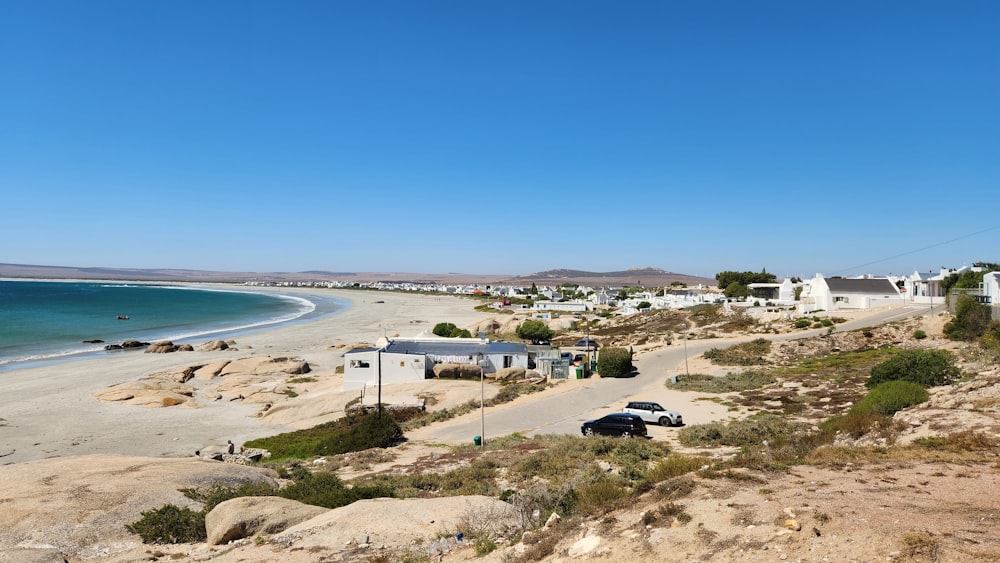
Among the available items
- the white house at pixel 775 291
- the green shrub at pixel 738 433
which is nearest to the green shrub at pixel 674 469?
the green shrub at pixel 738 433

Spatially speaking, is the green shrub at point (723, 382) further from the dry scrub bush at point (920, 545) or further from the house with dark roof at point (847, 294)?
the house with dark roof at point (847, 294)

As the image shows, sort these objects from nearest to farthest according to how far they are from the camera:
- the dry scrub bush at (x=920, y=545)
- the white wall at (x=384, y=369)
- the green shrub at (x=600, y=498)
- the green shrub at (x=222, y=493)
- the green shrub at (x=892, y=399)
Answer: the dry scrub bush at (x=920, y=545)
the green shrub at (x=600, y=498)
the green shrub at (x=222, y=493)
the green shrub at (x=892, y=399)
the white wall at (x=384, y=369)

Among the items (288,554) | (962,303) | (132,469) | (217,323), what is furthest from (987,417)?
(217,323)

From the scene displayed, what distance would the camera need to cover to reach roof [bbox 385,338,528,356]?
140ft

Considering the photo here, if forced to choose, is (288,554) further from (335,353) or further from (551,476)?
(335,353)

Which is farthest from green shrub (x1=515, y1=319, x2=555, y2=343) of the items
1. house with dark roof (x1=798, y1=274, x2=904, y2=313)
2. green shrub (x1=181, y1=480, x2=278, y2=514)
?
green shrub (x1=181, y1=480, x2=278, y2=514)

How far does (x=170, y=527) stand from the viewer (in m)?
13.7

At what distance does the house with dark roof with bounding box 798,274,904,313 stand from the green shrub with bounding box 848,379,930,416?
48.4 meters

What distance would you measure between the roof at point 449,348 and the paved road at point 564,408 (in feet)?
23.9

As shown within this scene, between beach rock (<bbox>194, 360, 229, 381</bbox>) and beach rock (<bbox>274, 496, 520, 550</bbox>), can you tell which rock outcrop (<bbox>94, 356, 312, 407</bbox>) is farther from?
beach rock (<bbox>274, 496, 520, 550</bbox>)

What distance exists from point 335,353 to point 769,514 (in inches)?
2286

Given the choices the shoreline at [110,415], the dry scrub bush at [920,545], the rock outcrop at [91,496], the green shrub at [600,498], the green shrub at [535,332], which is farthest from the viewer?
the green shrub at [535,332]

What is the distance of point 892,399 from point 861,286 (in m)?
64.9

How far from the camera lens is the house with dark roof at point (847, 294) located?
224ft
